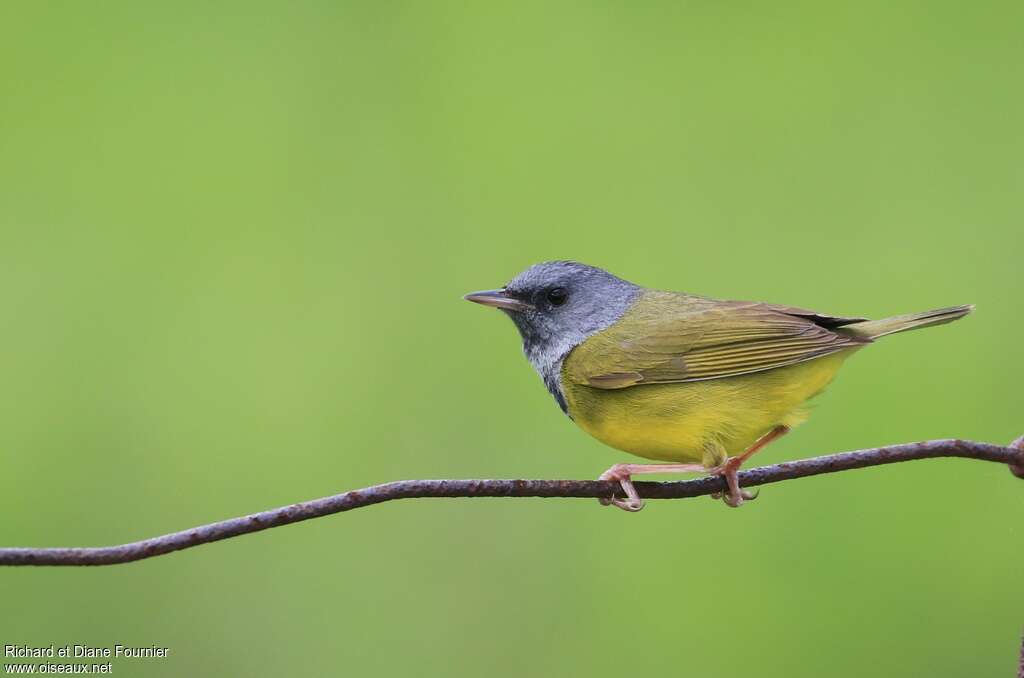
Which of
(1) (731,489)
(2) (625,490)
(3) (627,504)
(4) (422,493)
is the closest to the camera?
(4) (422,493)

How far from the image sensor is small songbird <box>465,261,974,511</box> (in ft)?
9.89

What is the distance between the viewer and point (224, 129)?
5027 mm

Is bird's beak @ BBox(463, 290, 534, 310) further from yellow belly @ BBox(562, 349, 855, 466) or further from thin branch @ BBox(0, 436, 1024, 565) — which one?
thin branch @ BBox(0, 436, 1024, 565)

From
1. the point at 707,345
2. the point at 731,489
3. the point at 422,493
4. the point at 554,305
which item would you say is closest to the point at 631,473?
the point at 731,489

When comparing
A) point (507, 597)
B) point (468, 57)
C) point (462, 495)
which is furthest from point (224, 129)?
point (462, 495)

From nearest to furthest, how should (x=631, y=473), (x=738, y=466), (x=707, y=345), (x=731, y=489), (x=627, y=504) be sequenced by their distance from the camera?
(x=627, y=504), (x=731, y=489), (x=631, y=473), (x=738, y=466), (x=707, y=345)

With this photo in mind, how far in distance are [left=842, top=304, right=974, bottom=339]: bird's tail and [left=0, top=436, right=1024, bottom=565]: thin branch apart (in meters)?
0.62

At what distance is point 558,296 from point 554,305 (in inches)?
1.1

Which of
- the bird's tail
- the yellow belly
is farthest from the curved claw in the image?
the bird's tail

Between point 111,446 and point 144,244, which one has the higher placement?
point 144,244

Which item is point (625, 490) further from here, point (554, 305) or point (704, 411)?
point (554, 305)

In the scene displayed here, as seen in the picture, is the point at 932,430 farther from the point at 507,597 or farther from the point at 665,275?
the point at 507,597

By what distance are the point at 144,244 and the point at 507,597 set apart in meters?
2.01

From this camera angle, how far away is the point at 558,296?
3486 millimetres
